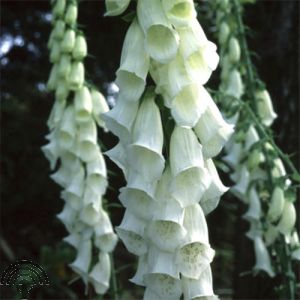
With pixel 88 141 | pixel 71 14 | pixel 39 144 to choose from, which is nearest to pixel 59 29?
pixel 71 14

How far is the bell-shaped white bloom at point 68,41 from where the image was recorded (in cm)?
231

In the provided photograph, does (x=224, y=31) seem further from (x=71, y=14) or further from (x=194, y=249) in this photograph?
(x=194, y=249)

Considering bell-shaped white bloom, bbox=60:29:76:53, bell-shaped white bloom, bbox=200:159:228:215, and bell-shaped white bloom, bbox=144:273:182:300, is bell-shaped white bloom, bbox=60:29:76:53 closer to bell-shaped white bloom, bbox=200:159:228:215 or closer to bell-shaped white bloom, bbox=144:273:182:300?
bell-shaped white bloom, bbox=200:159:228:215

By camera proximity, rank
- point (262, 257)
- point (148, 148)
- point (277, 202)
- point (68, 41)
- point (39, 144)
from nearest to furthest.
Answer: point (148, 148)
point (277, 202)
point (68, 41)
point (262, 257)
point (39, 144)

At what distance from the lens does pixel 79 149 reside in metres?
2.39

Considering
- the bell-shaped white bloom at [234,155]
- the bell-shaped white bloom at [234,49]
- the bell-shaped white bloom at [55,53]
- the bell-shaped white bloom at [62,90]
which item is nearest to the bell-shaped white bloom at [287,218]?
the bell-shaped white bloom at [234,155]

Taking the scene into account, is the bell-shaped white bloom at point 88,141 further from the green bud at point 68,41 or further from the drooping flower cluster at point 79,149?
the green bud at point 68,41

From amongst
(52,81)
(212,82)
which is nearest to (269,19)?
(212,82)

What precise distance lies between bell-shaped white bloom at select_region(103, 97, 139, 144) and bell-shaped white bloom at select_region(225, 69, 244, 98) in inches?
51.9

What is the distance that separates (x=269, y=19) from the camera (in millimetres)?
3926

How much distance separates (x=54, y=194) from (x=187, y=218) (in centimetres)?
405

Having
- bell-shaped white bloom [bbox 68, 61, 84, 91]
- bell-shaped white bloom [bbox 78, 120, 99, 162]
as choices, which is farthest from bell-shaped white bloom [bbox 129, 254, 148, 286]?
bell-shaped white bloom [bbox 68, 61, 84, 91]

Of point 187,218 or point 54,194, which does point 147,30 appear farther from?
point 54,194

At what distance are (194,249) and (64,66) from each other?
1.24m
